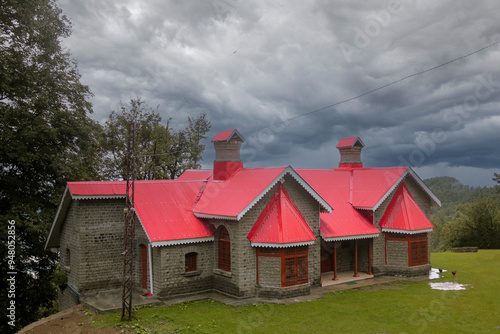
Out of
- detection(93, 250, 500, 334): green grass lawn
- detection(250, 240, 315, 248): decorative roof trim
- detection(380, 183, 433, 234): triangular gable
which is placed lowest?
detection(93, 250, 500, 334): green grass lawn

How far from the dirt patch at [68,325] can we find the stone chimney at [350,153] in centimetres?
2002

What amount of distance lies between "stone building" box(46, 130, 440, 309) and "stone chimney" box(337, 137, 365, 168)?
4934 millimetres

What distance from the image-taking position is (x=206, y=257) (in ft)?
66.9

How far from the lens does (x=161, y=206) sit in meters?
21.0

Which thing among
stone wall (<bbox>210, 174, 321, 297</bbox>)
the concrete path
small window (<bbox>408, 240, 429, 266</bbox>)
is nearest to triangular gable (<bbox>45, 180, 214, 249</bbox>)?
stone wall (<bbox>210, 174, 321, 297</bbox>)

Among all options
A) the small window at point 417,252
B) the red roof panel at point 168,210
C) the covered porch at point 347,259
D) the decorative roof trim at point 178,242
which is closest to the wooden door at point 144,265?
the red roof panel at point 168,210

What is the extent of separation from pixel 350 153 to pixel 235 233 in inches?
552

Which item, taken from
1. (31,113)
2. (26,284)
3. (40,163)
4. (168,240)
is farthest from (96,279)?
(31,113)

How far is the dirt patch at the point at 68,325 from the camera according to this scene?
603 inches

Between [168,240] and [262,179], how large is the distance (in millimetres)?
5599

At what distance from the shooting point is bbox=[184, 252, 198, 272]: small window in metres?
19.9

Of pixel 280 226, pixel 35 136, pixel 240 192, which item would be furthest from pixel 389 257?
pixel 35 136

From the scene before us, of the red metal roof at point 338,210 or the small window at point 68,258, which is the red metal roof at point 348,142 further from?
the small window at point 68,258

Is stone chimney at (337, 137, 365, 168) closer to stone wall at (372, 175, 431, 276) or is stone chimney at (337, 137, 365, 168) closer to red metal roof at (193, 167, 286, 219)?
stone wall at (372, 175, 431, 276)
